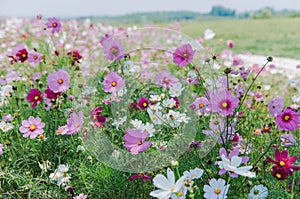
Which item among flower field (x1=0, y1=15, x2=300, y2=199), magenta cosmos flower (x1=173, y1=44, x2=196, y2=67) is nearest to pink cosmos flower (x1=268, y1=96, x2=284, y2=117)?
flower field (x1=0, y1=15, x2=300, y2=199)

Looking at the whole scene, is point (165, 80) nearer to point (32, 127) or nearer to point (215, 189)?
point (32, 127)

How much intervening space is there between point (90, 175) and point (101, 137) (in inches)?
9.5

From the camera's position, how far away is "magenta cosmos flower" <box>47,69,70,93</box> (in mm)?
1939

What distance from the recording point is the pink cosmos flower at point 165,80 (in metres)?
2.22

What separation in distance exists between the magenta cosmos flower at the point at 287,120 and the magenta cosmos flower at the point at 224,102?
14cm

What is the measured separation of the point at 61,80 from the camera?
1958 millimetres

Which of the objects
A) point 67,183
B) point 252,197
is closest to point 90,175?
point 67,183

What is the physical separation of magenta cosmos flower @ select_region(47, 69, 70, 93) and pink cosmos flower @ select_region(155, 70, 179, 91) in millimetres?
489

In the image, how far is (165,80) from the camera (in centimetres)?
225

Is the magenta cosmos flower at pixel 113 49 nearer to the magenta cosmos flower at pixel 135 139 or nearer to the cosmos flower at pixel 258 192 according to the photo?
the magenta cosmos flower at pixel 135 139

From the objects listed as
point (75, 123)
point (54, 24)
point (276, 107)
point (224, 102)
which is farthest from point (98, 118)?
point (54, 24)

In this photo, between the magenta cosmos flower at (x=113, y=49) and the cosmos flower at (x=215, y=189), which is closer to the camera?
the cosmos flower at (x=215, y=189)

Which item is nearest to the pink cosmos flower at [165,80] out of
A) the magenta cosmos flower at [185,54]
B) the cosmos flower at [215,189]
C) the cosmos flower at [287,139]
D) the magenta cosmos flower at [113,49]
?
the magenta cosmos flower at [113,49]

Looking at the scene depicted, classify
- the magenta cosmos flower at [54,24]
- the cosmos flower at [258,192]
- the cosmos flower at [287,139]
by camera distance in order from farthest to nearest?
the magenta cosmos flower at [54,24] → the cosmos flower at [287,139] → the cosmos flower at [258,192]
